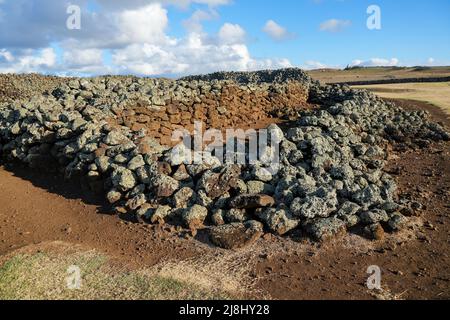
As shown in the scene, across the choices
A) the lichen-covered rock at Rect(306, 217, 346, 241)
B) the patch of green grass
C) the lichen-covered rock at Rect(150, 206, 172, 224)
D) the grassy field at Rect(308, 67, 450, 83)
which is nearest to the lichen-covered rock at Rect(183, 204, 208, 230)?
the lichen-covered rock at Rect(150, 206, 172, 224)

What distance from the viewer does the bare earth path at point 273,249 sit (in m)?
6.86

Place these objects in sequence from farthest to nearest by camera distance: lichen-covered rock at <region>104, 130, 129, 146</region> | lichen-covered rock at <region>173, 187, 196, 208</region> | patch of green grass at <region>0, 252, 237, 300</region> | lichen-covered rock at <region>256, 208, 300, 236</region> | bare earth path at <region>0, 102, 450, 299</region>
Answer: lichen-covered rock at <region>104, 130, 129, 146</region> → lichen-covered rock at <region>173, 187, 196, 208</region> → lichen-covered rock at <region>256, 208, 300, 236</region> → bare earth path at <region>0, 102, 450, 299</region> → patch of green grass at <region>0, 252, 237, 300</region>

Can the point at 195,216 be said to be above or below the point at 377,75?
below

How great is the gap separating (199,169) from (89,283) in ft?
12.3

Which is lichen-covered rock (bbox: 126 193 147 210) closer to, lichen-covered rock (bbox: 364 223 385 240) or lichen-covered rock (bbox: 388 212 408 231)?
lichen-covered rock (bbox: 364 223 385 240)

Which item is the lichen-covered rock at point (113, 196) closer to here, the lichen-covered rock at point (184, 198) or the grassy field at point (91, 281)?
the lichen-covered rock at point (184, 198)

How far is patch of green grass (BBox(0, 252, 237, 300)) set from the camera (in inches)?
247

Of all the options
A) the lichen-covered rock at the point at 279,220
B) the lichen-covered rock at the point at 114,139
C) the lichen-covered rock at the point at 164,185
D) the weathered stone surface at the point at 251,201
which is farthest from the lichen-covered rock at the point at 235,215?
the lichen-covered rock at the point at 114,139

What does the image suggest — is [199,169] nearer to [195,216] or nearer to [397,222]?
[195,216]

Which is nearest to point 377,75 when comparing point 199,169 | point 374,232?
point 199,169

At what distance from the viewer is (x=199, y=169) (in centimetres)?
953

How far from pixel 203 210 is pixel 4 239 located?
4.05 metres

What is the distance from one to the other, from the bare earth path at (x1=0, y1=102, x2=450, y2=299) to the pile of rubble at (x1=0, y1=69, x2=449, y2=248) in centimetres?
36
